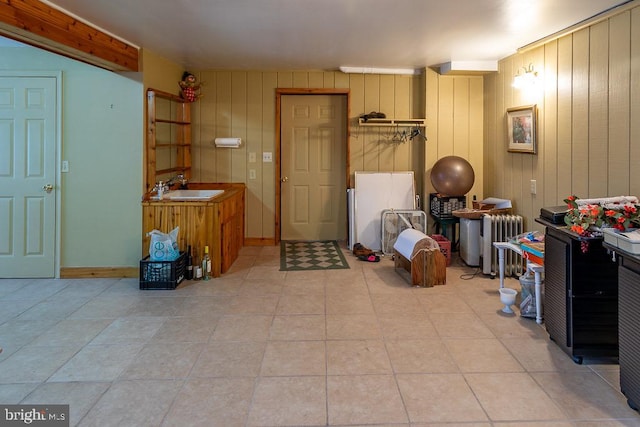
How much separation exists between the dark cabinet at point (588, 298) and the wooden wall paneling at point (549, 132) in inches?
66.9

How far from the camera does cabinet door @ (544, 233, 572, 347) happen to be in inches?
112

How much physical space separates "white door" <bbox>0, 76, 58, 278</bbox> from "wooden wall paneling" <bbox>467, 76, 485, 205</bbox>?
16.0 ft

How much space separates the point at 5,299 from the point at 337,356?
3.14m

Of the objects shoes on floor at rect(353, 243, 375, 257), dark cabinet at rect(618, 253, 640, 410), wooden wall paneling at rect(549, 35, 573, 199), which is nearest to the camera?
dark cabinet at rect(618, 253, 640, 410)

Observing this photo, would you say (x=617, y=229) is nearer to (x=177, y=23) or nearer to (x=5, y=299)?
(x=177, y=23)

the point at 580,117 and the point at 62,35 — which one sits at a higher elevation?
the point at 62,35

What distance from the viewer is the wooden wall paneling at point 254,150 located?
622cm

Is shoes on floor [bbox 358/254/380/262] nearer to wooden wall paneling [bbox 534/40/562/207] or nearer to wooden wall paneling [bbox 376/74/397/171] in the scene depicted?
wooden wall paneling [bbox 376/74/397/171]

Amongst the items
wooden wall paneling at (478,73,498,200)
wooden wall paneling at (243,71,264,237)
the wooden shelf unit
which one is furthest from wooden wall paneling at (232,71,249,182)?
wooden wall paneling at (478,73,498,200)

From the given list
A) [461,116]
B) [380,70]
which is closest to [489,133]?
[461,116]

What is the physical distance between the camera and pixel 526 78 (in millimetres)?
4625

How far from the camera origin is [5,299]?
4.08 m

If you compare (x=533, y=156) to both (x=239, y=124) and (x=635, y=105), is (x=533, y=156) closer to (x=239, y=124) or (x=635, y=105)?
(x=635, y=105)

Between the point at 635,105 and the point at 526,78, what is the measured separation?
4.82 ft
